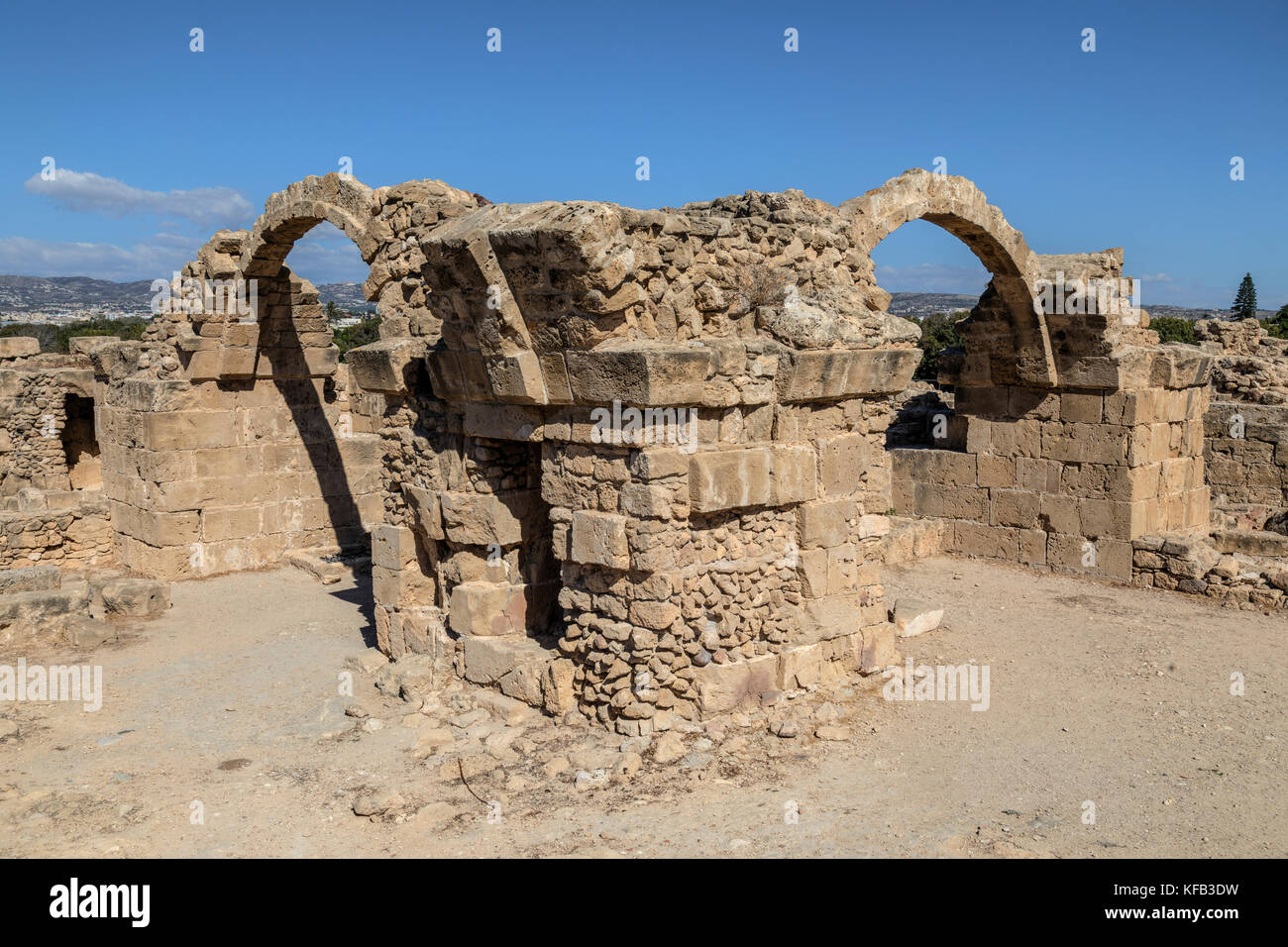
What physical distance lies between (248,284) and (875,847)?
8.47 m

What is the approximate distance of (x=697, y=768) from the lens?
18.3ft

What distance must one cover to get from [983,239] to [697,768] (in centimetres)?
589

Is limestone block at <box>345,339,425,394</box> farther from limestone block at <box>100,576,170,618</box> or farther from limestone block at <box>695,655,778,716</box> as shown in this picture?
limestone block at <box>100,576,170,618</box>

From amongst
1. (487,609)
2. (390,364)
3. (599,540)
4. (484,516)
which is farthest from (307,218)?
(599,540)

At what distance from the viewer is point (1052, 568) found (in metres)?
10.2

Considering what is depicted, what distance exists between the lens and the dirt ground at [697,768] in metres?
4.88

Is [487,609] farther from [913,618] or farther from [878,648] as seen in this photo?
[913,618]

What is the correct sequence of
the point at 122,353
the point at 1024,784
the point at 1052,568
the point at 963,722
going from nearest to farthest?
the point at 1024,784 < the point at 963,722 < the point at 1052,568 < the point at 122,353

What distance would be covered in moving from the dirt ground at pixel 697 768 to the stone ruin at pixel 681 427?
479mm

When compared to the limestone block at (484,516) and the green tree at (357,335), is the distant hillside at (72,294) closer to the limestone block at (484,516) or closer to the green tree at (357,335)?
the green tree at (357,335)

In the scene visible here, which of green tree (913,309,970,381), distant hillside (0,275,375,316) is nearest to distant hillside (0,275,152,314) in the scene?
distant hillside (0,275,375,316)

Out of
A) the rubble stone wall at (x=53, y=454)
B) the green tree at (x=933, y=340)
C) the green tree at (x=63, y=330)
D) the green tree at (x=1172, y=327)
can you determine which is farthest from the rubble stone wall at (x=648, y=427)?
the green tree at (x=933, y=340)
